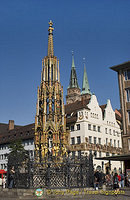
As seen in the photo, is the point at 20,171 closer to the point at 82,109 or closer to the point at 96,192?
the point at 96,192

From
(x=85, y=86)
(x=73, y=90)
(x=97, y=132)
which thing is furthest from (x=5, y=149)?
(x=85, y=86)

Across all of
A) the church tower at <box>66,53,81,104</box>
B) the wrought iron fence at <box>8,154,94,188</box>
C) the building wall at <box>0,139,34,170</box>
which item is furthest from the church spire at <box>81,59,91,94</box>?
the wrought iron fence at <box>8,154,94,188</box>

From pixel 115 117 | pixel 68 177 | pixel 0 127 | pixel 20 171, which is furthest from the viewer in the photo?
pixel 0 127

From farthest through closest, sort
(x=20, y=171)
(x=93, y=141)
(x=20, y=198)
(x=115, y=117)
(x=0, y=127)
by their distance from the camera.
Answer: (x=0, y=127) < (x=115, y=117) < (x=93, y=141) < (x=20, y=171) < (x=20, y=198)

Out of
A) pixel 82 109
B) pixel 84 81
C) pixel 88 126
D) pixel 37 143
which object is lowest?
pixel 37 143

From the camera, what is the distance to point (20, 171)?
17.3m

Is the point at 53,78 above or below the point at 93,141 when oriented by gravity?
above

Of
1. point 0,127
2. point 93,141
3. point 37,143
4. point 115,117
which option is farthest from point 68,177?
point 0,127

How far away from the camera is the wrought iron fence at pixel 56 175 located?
1619cm

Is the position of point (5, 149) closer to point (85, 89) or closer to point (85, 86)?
point (85, 89)

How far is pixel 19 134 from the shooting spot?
2341 inches

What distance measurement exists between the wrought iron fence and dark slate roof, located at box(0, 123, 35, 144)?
123ft

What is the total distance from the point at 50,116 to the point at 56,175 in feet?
40.2

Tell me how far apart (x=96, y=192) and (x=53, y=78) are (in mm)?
16065
